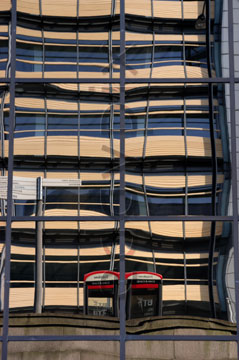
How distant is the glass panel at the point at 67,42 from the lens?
319 inches

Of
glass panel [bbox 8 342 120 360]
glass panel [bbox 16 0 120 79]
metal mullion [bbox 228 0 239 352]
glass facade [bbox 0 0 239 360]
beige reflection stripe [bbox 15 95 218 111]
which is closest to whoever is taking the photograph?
glass panel [bbox 8 342 120 360]

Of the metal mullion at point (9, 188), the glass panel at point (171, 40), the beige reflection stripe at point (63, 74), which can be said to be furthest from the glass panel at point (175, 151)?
the metal mullion at point (9, 188)

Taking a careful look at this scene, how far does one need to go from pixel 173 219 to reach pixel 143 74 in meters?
2.35

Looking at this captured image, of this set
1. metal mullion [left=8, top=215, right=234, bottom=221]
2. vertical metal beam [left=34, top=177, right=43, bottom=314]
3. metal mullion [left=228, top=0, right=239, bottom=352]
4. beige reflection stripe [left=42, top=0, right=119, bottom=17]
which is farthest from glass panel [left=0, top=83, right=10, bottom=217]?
metal mullion [left=228, top=0, right=239, bottom=352]

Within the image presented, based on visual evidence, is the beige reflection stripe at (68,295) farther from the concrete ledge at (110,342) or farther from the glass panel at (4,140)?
the glass panel at (4,140)

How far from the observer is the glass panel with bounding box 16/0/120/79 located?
810cm

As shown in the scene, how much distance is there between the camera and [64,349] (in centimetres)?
753

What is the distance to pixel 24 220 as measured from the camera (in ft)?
25.7

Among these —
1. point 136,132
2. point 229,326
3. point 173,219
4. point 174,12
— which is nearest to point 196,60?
point 174,12

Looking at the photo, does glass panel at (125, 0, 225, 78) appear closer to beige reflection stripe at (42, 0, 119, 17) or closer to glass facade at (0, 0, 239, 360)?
glass facade at (0, 0, 239, 360)

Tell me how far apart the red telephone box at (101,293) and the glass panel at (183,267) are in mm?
241

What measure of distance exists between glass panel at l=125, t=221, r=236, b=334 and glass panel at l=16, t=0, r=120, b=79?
2637 mm

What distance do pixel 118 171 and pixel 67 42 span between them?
2257mm

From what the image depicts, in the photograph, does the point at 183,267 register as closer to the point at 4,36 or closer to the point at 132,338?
the point at 132,338
